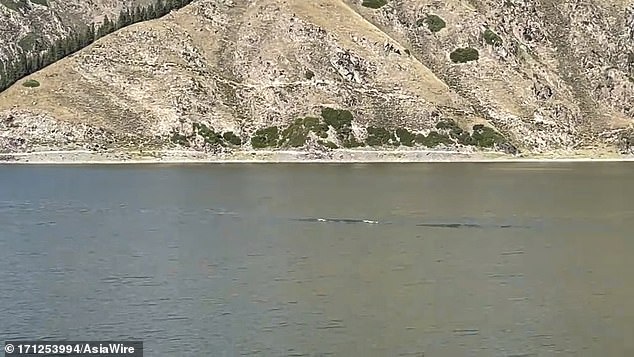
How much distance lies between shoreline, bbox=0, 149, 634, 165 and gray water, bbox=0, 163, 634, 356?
85.6 metres

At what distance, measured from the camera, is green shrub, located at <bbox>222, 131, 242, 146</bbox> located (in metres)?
193

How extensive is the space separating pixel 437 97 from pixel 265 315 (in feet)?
543

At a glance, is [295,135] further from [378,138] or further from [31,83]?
[31,83]

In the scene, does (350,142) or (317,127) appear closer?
(317,127)

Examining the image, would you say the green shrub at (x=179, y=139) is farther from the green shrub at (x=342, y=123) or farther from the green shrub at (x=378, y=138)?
the green shrub at (x=378, y=138)

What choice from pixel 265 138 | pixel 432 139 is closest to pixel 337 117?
pixel 265 138

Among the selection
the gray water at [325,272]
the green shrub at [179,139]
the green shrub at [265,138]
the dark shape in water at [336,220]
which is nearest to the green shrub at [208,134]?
the green shrub at [179,139]

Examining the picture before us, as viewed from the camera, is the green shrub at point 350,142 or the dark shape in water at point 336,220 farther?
the green shrub at point 350,142

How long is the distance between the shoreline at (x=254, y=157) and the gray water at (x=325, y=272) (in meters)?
85.6

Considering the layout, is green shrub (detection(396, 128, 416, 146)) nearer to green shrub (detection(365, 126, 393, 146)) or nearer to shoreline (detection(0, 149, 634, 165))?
shoreline (detection(0, 149, 634, 165))

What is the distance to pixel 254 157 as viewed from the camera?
614 feet

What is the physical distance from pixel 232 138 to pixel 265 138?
7.07 metres

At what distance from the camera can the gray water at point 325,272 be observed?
34.2 m

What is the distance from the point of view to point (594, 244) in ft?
196
